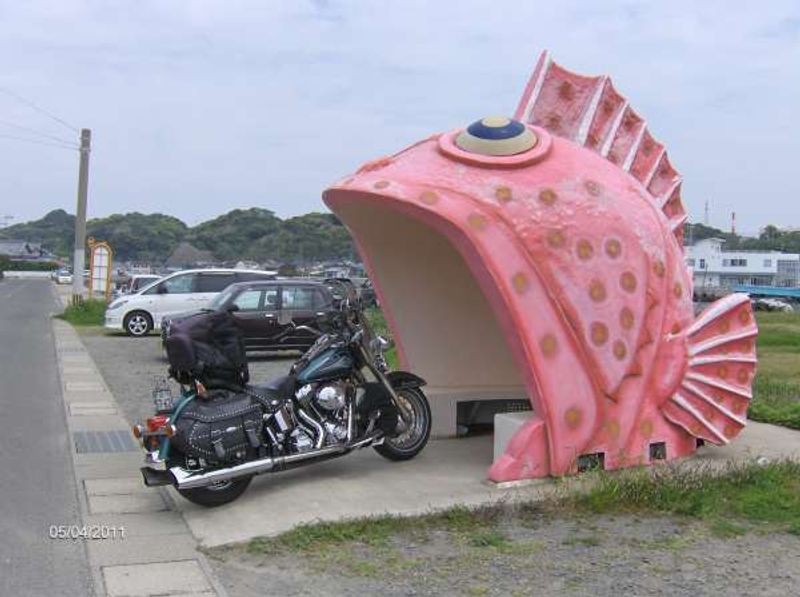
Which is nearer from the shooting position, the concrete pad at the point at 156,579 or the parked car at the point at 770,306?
the concrete pad at the point at 156,579

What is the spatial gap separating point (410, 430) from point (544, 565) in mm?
2588

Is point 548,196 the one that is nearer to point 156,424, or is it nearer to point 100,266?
point 156,424

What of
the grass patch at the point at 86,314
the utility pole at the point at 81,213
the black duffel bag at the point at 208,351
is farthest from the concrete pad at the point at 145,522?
the utility pole at the point at 81,213

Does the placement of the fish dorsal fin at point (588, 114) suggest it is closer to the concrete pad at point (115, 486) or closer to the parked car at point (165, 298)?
the concrete pad at point (115, 486)

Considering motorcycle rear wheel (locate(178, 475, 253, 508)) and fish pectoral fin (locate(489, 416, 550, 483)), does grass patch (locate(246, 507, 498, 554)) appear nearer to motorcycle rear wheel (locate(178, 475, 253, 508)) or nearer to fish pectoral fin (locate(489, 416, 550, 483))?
fish pectoral fin (locate(489, 416, 550, 483))

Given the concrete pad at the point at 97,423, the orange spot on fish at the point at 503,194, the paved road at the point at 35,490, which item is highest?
the orange spot on fish at the point at 503,194

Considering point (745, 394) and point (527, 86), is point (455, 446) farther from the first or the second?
point (527, 86)

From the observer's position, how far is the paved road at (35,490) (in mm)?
4965

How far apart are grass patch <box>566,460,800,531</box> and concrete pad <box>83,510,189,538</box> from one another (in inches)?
105

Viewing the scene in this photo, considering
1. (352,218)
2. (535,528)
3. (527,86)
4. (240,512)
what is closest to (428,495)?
(535,528)

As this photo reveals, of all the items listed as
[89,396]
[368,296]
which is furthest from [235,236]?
[368,296]

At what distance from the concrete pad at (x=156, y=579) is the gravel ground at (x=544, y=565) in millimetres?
143

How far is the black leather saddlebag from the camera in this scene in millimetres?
5938

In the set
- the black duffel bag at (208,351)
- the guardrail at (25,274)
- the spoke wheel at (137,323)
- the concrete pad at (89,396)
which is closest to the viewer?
the black duffel bag at (208,351)
